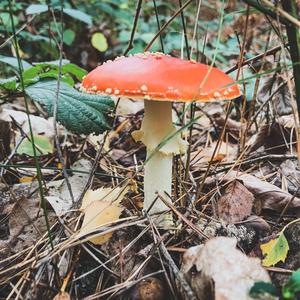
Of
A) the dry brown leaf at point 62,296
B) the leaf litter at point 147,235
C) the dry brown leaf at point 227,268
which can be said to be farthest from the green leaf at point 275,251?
the dry brown leaf at point 62,296

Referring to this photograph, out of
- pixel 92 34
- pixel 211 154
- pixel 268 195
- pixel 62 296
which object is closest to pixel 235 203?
pixel 268 195

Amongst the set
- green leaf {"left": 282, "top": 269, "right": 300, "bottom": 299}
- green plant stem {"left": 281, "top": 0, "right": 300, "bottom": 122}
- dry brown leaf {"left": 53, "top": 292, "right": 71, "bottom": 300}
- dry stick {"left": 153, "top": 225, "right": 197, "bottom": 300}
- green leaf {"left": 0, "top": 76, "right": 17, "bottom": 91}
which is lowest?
dry brown leaf {"left": 53, "top": 292, "right": 71, "bottom": 300}

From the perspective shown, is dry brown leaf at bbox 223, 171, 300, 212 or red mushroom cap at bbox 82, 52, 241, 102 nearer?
red mushroom cap at bbox 82, 52, 241, 102

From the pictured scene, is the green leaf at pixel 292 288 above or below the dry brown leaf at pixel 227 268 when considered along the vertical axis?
above

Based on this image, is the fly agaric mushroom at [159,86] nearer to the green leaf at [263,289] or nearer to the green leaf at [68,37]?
the green leaf at [263,289]

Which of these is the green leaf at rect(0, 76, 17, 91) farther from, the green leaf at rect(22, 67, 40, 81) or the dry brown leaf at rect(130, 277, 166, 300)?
the dry brown leaf at rect(130, 277, 166, 300)

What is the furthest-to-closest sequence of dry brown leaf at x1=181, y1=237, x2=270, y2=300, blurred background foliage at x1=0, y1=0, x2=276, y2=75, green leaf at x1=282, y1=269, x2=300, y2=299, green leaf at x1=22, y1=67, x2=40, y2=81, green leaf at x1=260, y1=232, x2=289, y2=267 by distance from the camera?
blurred background foliage at x1=0, y1=0, x2=276, y2=75, green leaf at x1=22, y1=67, x2=40, y2=81, green leaf at x1=260, y1=232, x2=289, y2=267, dry brown leaf at x1=181, y1=237, x2=270, y2=300, green leaf at x1=282, y1=269, x2=300, y2=299

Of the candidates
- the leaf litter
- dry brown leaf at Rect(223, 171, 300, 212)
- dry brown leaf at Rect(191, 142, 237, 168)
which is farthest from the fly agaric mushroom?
dry brown leaf at Rect(191, 142, 237, 168)
